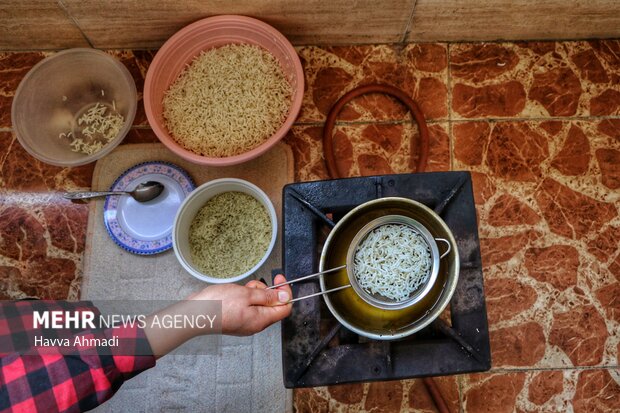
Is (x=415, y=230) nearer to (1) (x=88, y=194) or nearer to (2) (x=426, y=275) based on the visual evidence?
(2) (x=426, y=275)

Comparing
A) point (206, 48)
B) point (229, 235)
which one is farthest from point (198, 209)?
point (206, 48)

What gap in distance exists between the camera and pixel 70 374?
43.9 inches

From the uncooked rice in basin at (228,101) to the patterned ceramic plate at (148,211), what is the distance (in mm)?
156

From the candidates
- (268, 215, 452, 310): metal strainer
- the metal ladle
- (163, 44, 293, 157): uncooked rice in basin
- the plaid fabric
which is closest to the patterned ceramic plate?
the metal ladle

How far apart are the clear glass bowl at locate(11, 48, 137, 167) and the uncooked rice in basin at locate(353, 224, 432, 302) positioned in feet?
3.20

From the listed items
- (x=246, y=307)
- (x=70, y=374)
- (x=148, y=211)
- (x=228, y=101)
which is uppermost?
(x=228, y=101)

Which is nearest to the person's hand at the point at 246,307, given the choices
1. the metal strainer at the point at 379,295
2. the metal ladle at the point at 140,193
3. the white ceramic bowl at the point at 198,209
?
the metal strainer at the point at 379,295

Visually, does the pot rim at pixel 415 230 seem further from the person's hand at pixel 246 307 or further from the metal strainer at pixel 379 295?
the person's hand at pixel 246 307

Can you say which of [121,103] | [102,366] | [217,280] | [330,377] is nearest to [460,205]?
[330,377]

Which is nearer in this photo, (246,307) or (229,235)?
(246,307)

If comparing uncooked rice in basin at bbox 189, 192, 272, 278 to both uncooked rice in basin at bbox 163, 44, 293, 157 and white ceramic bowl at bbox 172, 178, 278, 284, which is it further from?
uncooked rice in basin at bbox 163, 44, 293, 157

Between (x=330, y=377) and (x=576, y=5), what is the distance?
1468mm

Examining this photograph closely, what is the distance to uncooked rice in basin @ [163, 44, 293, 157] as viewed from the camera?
1.71 meters

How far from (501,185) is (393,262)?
0.82 metres
